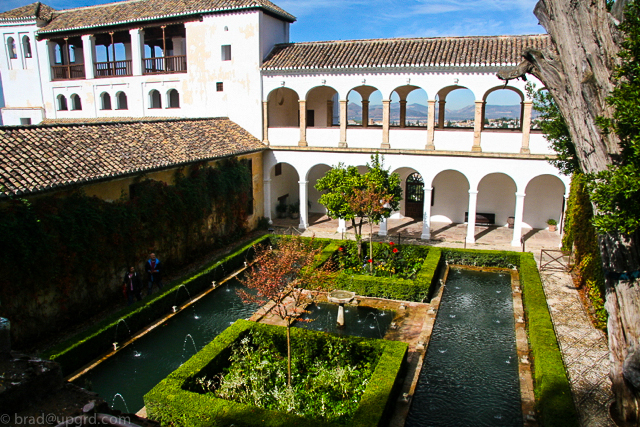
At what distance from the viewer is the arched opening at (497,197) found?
78.8 ft

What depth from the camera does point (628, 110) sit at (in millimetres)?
6637

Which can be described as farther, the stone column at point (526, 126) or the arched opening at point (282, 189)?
the arched opening at point (282, 189)

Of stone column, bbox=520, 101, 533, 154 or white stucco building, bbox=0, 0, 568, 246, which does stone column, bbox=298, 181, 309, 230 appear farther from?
stone column, bbox=520, 101, 533, 154

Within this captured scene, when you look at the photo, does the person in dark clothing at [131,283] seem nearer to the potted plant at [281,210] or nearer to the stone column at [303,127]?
the stone column at [303,127]

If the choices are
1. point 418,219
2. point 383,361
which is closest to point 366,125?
point 418,219

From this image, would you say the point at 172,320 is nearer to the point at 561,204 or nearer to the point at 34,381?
the point at 34,381

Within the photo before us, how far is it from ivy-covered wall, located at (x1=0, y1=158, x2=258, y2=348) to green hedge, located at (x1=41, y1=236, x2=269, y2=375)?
157cm

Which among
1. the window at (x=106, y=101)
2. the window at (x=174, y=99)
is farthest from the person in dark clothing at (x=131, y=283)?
the window at (x=106, y=101)

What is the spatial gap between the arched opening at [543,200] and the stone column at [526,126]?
3996 mm

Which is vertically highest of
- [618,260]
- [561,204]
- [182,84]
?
[182,84]

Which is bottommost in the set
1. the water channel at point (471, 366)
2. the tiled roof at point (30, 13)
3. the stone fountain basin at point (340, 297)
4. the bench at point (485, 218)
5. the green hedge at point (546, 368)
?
the water channel at point (471, 366)

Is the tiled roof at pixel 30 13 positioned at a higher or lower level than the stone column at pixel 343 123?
higher

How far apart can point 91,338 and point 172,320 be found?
8.89ft

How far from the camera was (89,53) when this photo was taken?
2670cm
